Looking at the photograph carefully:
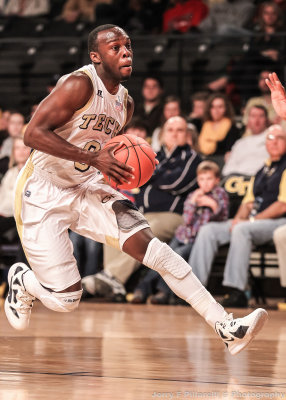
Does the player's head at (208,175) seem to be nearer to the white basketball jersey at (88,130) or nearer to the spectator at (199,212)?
the spectator at (199,212)

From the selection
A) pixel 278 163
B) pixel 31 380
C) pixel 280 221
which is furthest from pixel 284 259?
pixel 31 380

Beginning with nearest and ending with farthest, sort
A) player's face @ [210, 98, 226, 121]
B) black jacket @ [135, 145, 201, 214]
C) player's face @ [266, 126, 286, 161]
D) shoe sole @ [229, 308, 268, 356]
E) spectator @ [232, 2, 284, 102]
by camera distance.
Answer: shoe sole @ [229, 308, 268, 356]
player's face @ [266, 126, 286, 161]
black jacket @ [135, 145, 201, 214]
player's face @ [210, 98, 226, 121]
spectator @ [232, 2, 284, 102]

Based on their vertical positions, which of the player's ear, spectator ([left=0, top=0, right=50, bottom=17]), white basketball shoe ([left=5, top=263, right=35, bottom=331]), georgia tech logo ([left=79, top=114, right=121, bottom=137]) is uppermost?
the player's ear

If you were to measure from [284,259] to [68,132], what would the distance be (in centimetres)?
400

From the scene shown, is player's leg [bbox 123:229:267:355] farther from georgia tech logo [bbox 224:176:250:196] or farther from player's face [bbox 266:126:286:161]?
georgia tech logo [bbox 224:176:250:196]

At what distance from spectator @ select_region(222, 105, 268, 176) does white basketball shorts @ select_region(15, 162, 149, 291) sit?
16.1 feet

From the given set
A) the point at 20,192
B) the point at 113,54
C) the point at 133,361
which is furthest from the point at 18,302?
the point at 113,54

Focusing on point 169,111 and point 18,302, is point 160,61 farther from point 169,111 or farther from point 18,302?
point 18,302

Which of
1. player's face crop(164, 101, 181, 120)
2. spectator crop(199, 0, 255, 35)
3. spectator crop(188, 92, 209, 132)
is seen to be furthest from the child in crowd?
spectator crop(199, 0, 255, 35)

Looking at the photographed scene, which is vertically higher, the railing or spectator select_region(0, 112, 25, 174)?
the railing

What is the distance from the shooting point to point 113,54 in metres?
4.73

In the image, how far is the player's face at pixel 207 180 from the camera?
8.77m

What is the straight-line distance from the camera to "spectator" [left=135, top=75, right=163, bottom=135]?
10.7 meters

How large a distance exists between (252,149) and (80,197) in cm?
500
